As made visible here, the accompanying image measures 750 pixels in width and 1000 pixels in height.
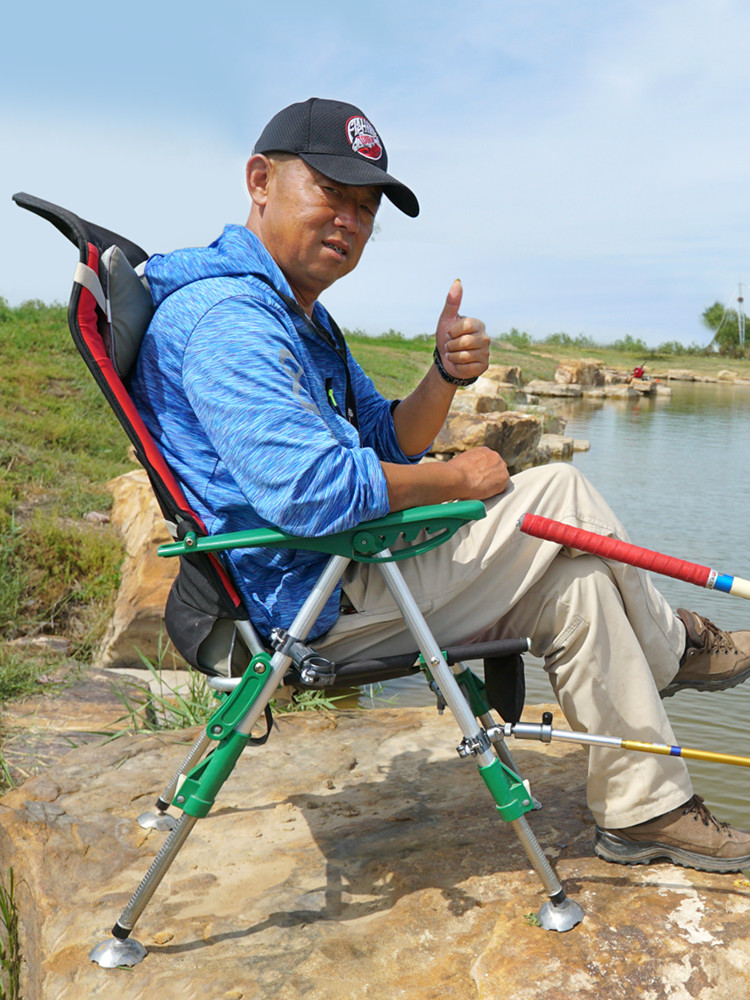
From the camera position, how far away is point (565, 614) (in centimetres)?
230

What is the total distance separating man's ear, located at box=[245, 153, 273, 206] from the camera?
8.21 ft

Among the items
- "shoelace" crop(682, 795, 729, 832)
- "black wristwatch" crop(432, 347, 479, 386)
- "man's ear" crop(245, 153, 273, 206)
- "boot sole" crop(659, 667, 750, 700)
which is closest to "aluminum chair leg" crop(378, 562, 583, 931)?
"shoelace" crop(682, 795, 729, 832)

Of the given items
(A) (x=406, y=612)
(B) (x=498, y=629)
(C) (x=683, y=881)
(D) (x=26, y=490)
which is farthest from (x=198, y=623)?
(D) (x=26, y=490)

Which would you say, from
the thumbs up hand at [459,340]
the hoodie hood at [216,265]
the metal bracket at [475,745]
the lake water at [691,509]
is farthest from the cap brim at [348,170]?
the lake water at [691,509]

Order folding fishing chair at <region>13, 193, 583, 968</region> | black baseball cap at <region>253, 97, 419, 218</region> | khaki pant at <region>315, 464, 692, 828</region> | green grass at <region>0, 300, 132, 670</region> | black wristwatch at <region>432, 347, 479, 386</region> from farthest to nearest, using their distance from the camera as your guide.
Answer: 1. green grass at <region>0, 300, 132, 670</region>
2. black wristwatch at <region>432, 347, 479, 386</region>
3. black baseball cap at <region>253, 97, 419, 218</region>
4. khaki pant at <region>315, 464, 692, 828</region>
5. folding fishing chair at <region>13, 193, 583, 968</region>

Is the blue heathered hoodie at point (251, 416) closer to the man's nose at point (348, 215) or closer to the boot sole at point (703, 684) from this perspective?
the man's nose at point (348, 215)

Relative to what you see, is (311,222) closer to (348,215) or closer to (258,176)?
(348,215)

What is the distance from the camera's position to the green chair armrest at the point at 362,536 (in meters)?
2.06

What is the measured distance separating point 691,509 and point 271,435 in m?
7.72

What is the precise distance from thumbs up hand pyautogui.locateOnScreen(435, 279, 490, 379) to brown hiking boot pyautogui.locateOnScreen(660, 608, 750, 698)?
3.02ft

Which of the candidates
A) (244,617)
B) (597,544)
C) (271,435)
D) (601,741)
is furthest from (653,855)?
(271,435)

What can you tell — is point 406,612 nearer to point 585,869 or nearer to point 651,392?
point 585,869

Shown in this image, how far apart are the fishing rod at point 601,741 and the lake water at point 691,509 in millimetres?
176

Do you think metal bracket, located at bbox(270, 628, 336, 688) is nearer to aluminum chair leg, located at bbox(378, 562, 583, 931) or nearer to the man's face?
aluminum chair leg, located at bbox(378, 562, 583, 931)
